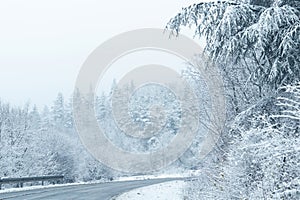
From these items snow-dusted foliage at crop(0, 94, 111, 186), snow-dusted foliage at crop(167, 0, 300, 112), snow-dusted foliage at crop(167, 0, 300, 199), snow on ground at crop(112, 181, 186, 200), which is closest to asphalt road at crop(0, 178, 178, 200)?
snow on ground at crop(112, 181, 186, 200)

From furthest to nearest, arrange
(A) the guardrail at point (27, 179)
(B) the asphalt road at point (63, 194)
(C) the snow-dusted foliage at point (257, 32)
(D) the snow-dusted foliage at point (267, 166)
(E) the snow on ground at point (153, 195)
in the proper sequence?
(A) the guardrail at point (27, 179) < (E) the snow on ground at point (153, 195) < (B) the asphalt road at point (63, 194) < (C) the snow-dusted foliage at point (257, 32) < (D) the snow-dusted foliage at point (267, 166)

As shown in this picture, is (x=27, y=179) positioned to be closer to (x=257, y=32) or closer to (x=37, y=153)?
(x=37, y=153)

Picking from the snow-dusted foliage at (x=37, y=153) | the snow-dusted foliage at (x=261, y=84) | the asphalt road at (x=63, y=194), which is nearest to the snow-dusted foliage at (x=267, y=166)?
the snow-dusted foliage at (x=261, y=84)

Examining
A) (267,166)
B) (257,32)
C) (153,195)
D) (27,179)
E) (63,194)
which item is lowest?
(153,195)

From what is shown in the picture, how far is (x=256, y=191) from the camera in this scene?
24.3ft

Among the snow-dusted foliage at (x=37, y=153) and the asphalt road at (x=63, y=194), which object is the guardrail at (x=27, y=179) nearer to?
the asphalt road at (x=63, y=194)

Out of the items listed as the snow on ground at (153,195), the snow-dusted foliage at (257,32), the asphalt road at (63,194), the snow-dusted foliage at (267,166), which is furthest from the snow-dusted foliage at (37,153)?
the snow-dusted foliage at (267,166)

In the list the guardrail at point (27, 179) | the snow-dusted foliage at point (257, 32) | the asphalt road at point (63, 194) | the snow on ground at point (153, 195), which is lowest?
the snow on ground at point (153, 195)

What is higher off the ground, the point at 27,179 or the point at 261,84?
the point at 261,84

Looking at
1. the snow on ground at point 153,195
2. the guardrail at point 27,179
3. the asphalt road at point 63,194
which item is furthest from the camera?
the guardrail at point 27,179

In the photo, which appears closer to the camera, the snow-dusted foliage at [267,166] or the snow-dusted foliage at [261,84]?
the snow-dusted foliage at [267,166]

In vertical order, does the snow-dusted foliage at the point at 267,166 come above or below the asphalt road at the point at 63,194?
above

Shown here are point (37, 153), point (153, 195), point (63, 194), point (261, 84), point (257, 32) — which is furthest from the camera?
point (37, 153)

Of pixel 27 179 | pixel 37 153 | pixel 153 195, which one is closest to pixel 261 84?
pixel 153 195
